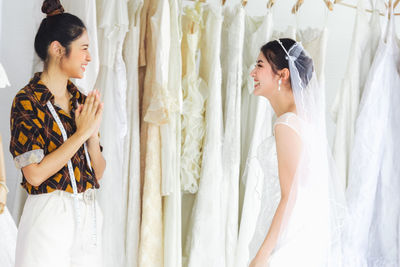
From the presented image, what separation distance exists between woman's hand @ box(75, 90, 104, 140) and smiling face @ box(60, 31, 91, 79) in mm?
90

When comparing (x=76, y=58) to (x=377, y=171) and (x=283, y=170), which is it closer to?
(x=283, y=170)

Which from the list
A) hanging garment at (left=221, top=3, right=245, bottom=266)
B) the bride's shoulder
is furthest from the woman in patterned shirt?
hanging garment at (left=221, top=3, right=245, bottom=266)

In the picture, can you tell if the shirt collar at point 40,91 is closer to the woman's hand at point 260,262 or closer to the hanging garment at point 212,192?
the woman's hand at point 260,262

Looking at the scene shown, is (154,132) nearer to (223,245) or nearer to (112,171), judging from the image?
(112,171)

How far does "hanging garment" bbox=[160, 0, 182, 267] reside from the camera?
2133 mm

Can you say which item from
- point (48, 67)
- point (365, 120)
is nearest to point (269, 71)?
point (365, 120)

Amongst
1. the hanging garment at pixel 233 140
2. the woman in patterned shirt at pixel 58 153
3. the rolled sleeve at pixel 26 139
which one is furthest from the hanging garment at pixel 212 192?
the rolled sleeve at pixel 26 139

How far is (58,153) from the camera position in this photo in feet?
4.79

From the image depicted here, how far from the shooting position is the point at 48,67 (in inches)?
62.3

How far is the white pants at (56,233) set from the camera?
1.44 metres

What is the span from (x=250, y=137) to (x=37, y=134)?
1.19m

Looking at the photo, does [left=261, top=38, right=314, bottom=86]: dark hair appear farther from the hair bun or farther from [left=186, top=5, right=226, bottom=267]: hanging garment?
the hair bun

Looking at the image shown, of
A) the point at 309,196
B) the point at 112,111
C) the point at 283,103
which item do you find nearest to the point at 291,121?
the point at 283,103

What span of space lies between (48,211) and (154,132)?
753 millimetres
